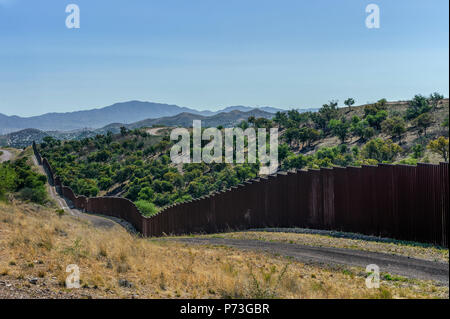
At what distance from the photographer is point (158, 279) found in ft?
34.3

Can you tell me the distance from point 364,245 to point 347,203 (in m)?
3.14

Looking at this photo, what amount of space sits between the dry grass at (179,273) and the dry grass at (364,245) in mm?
2758

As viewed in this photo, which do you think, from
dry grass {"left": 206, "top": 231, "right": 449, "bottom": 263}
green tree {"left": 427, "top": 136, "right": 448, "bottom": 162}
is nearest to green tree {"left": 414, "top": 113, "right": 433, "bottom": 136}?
green tree {"left": 427, "top": 136, "right": 448, "bottom": 162}

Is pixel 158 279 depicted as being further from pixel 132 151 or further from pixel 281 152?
pixel 132 151

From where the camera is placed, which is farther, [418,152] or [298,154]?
[298,154]

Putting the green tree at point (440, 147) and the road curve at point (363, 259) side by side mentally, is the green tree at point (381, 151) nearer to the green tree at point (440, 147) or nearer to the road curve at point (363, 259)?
the green tree at point (440, 147)

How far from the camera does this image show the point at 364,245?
48.4 ft

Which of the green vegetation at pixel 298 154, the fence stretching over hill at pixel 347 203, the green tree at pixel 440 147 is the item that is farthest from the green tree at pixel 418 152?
the fence stretching over hill at pixel 347 203

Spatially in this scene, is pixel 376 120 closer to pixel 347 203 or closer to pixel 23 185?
pixel 23 185

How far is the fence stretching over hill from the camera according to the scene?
46.2ft

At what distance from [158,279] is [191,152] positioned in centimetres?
9554

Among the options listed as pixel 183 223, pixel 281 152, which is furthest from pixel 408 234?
pixel 281 152

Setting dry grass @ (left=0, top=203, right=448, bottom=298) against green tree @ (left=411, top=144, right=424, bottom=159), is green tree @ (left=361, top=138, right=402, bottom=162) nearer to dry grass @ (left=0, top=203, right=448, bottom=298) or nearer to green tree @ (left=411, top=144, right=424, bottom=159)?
green tree @ (left=411, top=144, right=424, bottom=159)

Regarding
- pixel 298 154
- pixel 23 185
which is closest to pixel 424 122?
pixel 298 154
